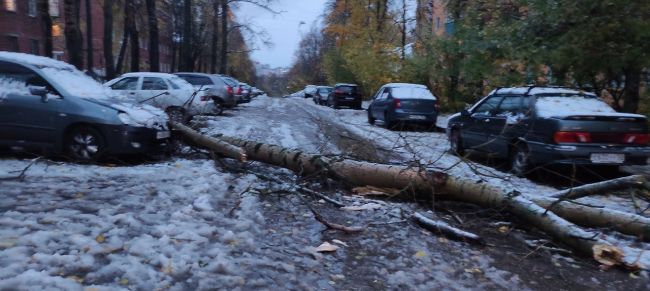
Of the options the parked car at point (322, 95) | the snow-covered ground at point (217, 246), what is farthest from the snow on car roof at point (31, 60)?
the parked car at point (322, 95)

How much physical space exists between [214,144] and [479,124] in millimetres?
5170

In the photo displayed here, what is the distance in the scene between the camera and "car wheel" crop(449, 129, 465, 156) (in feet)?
38.2

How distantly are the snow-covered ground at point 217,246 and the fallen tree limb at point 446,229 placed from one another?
88 mm

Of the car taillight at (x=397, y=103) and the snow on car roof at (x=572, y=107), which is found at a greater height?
the snow on car roof at (x=572, y=107)

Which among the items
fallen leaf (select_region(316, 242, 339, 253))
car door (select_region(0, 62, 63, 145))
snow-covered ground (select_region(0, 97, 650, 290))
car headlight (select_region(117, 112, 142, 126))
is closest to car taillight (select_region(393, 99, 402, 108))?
car headlight (select_region(117, 112, 142, 126))

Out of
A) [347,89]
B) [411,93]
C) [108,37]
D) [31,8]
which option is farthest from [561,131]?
[31,8]

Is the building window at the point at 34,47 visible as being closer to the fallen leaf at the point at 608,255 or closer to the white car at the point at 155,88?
the white car at the point at 155,88

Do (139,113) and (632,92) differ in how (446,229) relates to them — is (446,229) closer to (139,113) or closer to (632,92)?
(139,113)

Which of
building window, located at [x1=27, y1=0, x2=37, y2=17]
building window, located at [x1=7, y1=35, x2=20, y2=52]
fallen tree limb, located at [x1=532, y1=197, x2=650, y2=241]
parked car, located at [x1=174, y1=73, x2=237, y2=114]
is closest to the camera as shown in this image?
fallen tree limb, located at [x1=532, y1=197, x2=650, y2=241]

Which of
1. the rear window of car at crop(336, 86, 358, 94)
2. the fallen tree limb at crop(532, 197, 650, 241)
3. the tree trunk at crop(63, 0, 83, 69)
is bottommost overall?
the fallen tree limb at crop(532, 197, 650, 241)

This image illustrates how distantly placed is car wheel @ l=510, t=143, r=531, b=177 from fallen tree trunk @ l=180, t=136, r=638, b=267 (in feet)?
9.54

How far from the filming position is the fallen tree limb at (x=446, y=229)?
208 inches

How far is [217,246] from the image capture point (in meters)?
4.70

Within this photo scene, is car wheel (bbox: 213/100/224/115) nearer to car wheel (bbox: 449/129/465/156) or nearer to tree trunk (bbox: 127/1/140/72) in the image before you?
tree trunk (bbox: 127/1/140/72)
